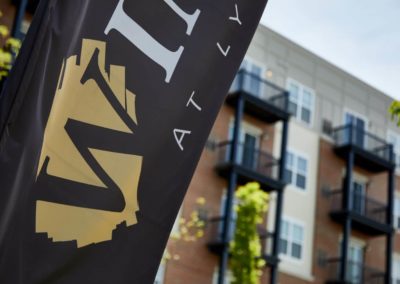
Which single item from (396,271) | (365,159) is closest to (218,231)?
(365,159)

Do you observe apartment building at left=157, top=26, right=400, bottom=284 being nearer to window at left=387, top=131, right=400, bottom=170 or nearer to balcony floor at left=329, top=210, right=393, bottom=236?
balcony floor at left=329, top=210, right=393, bottom=236

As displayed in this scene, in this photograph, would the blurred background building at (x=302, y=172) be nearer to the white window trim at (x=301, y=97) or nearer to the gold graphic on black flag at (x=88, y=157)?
the white window trim at (x=301, y=97)

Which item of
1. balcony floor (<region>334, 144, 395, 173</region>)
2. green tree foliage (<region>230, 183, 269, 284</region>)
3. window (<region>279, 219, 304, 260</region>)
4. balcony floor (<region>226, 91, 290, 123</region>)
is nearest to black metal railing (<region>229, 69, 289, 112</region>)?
balcony floor (<region>226, 91, 290, 123</region>)

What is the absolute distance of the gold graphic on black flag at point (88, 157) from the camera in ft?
9.05

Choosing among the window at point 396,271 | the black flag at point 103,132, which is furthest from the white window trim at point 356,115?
the black flag at point 103,132

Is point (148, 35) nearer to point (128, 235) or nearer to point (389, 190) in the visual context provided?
point (128, 235)

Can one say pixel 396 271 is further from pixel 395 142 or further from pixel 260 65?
pixel 260 65

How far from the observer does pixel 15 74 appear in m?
3.01

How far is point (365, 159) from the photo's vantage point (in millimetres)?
31266

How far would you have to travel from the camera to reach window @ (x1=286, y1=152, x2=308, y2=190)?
29.6m

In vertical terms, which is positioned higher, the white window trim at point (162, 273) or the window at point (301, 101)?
the window at point (301, 101)

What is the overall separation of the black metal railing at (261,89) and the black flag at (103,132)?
941 inches

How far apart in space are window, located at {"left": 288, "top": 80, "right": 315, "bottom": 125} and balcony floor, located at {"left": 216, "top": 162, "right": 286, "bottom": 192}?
4.09 metres

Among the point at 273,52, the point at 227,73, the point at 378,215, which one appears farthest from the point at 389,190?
the point at 227,73
